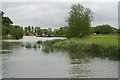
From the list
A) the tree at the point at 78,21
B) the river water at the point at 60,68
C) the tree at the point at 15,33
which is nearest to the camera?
the river water at the point at 60,68

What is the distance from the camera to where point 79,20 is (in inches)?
1638

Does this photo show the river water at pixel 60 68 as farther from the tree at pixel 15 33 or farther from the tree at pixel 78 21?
the tree at pixel 15 33

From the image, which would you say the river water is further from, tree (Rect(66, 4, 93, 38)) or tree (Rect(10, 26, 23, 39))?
tree (Rect(10, 26, 23, 39))

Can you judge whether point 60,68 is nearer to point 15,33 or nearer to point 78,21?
point 78,21

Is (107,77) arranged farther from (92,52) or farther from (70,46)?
(70,46)

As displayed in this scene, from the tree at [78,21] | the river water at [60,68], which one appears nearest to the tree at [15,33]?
the tree at [78,21]

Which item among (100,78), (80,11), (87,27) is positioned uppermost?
(80,11)

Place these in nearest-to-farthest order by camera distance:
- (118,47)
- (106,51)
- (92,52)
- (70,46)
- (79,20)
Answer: (118,47) < (106,51) < (92,52) < (70,46) < (79,20)

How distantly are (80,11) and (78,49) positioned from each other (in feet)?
64.1

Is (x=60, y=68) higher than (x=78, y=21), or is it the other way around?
(x=78, y=21)

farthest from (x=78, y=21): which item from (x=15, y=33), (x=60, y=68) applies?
(x=15, y=33)

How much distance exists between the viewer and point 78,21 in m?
41.5

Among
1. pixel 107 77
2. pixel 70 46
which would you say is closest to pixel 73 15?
pixel 70 46

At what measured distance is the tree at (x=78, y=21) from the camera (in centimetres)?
4174
